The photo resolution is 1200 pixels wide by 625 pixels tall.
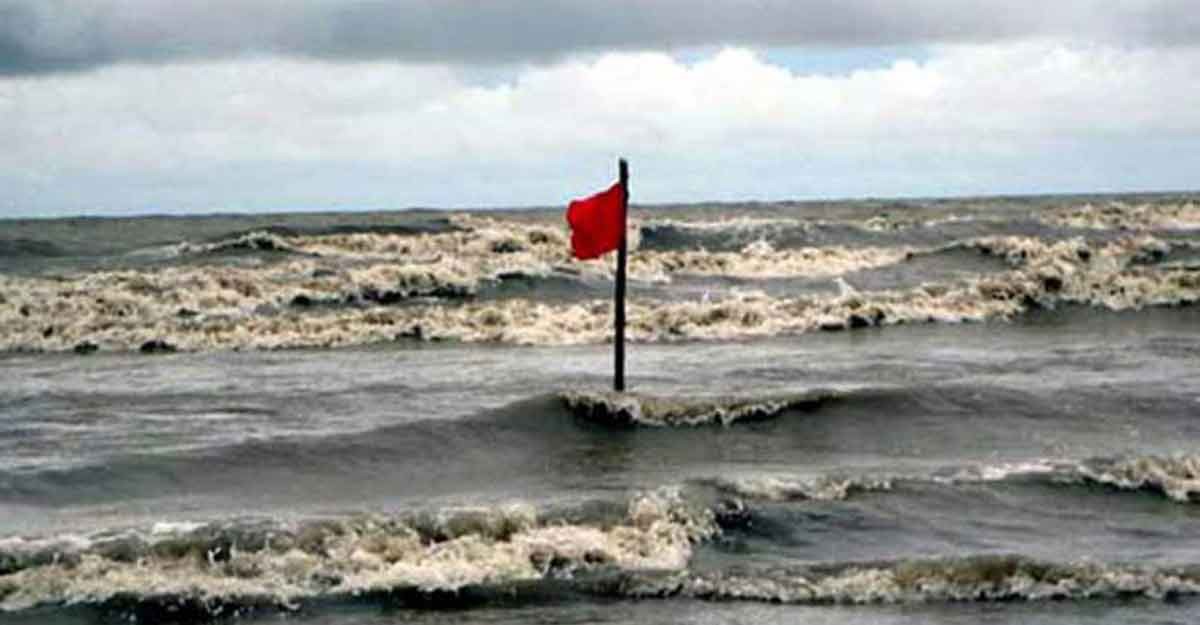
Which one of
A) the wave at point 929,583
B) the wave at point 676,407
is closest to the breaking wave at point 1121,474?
the wave at point 929,583

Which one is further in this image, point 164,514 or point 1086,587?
point 164,514

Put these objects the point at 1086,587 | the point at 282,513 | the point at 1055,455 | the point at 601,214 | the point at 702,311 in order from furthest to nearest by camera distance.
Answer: the point at 702,311 < the point at 601,214 < the point at 1055,455 < the point at 282,513 < the point at 1086,587

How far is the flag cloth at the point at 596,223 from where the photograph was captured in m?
18.2

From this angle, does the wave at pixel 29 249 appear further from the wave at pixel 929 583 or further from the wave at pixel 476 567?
the wave at pixel 929 583

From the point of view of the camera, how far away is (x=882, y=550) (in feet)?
42.0

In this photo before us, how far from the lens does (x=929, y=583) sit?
11.6 meters

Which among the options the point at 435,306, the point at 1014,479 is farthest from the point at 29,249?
the point at 1014,479

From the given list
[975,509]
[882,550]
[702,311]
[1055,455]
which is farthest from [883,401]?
[702,311]

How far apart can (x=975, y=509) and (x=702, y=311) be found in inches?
676

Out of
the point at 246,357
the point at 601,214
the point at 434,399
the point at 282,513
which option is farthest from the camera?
the point at 246,357

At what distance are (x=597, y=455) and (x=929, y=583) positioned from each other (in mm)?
5835

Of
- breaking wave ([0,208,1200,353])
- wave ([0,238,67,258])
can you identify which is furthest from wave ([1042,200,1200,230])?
wave ([0,238,67,258])

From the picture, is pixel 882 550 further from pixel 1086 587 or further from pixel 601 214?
pixel 601 214

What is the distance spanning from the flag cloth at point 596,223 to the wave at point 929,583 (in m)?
6.85
